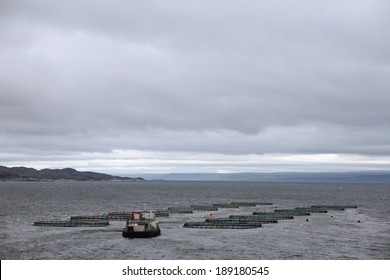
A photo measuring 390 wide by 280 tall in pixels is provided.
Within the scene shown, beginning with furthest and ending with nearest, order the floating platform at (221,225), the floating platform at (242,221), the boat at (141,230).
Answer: the floating platform at (242,221) → the floating platform at (221,225) → the boat at (141,230)

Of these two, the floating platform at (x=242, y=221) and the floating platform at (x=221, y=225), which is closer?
the floating platform at (x=221, y=225)

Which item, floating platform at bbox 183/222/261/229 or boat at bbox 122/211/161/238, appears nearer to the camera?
boat at bbox 122/211/161/238

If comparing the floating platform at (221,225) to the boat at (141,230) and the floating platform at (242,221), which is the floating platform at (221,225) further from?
the boat at (141,230)

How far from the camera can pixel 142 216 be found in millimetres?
101125

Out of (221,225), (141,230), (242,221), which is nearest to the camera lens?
(141,230)

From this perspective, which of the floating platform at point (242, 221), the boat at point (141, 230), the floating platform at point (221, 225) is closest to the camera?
the boat at point (141, 230)

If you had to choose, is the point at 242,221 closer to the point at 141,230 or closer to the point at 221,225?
the point at 221,225

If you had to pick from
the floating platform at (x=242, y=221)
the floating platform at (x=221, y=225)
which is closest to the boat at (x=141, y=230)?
the floating platform at (x=221, y=225)

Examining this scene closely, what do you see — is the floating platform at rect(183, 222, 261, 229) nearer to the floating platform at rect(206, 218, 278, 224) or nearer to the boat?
the floating platform at rect(206, 218, 278, 224)

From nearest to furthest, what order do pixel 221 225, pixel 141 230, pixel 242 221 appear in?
1. pixel 141 230
2. pixel 221 225
3. pixel 242 221

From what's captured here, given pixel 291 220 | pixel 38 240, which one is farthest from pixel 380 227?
pixel 38 240

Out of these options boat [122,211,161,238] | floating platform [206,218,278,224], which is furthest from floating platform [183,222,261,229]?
boat [122,211,161,238]

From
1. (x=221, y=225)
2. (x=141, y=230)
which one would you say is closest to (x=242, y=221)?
(x=221, y=225)

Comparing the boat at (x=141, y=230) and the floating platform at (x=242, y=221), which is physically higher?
the boat at (x=141, y=230)
